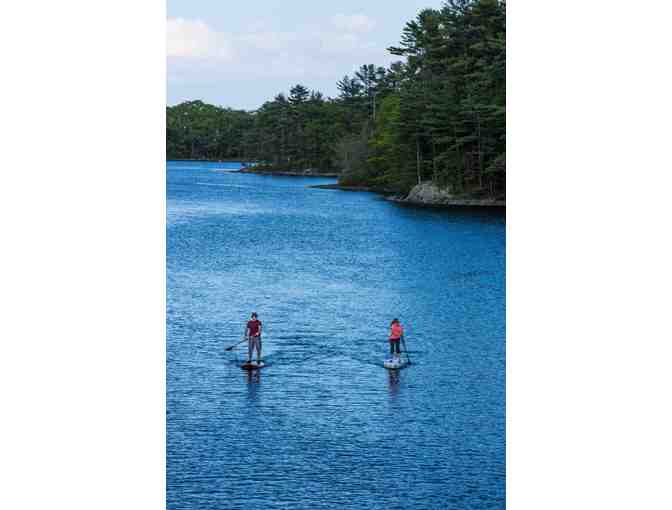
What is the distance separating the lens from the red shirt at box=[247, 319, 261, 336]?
30.0m

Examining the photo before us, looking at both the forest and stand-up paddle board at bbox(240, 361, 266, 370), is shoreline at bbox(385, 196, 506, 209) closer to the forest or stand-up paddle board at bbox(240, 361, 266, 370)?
the forest

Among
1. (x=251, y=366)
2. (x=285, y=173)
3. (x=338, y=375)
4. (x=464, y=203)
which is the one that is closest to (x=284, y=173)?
(x=285, y=173)

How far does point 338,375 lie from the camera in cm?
3022

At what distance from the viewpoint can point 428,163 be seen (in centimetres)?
8562

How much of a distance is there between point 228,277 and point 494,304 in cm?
1439

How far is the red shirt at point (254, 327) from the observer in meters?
30.0

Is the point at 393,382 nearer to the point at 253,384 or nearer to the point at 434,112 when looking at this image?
the point at 253,384

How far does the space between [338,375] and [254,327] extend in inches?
115

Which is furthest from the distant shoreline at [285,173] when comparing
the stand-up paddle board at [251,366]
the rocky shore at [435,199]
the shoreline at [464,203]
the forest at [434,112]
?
the stand-up paddle board at [251,366]

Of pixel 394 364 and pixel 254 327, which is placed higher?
pixel 254 327
